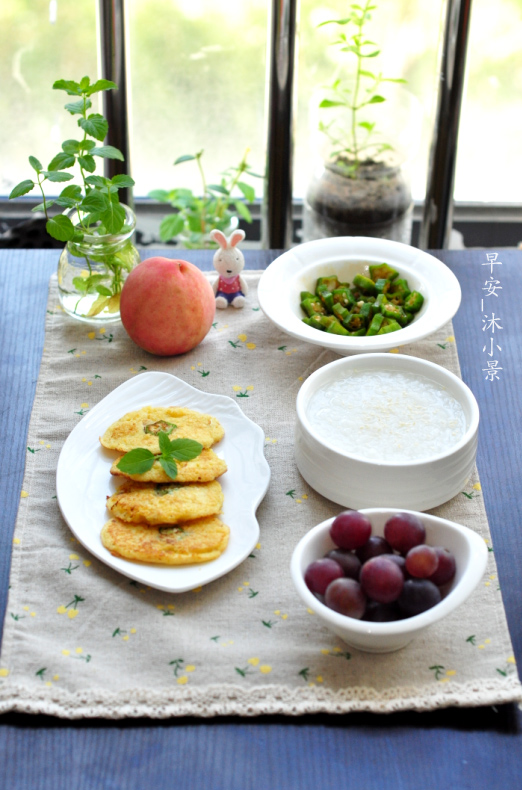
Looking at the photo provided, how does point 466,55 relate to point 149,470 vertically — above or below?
above

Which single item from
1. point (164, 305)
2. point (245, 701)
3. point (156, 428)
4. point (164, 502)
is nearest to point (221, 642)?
point (245, 701)

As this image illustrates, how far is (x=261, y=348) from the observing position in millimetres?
1298

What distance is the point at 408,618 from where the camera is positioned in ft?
2.47

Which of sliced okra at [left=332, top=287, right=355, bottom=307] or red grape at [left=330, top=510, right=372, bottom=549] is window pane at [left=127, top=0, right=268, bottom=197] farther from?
red grape at [left=330, top=510, right=372, bottom=549]

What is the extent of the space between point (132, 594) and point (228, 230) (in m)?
1.31

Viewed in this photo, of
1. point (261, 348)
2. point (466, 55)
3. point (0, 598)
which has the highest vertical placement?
point (466, 55)

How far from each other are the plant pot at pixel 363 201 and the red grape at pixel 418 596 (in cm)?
111

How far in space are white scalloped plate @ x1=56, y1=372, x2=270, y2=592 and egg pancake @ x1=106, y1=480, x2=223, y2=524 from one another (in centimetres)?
3

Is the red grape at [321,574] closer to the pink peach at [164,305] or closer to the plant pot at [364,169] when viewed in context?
the pink peach at [164,305]

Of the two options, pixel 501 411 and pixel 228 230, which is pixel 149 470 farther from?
pixel 228 230

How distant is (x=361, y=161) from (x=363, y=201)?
98mm

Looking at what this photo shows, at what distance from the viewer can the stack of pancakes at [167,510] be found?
89 cm

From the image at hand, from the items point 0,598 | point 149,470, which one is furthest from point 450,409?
point 0,598

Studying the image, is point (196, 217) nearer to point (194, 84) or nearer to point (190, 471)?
point (194, 84)
